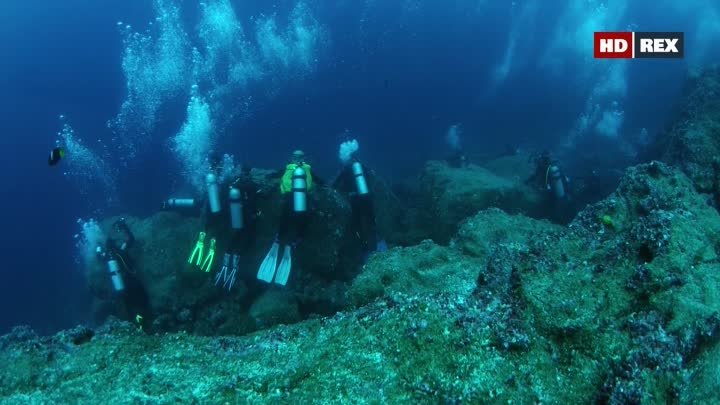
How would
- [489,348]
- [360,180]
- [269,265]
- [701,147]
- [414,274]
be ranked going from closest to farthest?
Answer: [489,348] → [414,274] → [701,147] → [269,265] → [360,180]

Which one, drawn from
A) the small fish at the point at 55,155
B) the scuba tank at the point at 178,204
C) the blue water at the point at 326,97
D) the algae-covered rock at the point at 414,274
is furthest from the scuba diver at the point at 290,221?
the blue water at the point at 326,97

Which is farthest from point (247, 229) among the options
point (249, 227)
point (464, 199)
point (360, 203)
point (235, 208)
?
point (464, 199)

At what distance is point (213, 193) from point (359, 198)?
310 cm

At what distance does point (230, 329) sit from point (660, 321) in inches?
271

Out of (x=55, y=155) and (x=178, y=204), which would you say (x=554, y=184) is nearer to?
(x=178, y=204)

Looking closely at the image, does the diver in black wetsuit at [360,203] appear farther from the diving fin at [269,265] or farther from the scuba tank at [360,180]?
the diving fin at [269,265]

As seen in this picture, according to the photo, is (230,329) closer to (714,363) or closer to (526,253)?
(526,253)

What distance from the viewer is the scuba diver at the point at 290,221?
7643 mm

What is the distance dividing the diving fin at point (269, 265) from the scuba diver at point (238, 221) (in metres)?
0.73

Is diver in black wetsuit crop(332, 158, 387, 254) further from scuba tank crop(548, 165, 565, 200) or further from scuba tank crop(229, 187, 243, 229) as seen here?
scuba tank crop(548, 165, 565, 200)

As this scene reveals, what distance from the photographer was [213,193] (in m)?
8.62

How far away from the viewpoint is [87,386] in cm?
252

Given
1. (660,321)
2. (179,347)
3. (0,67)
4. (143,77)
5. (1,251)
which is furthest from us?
(0,67)

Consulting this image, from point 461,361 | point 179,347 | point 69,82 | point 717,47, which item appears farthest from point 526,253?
point 69,82
